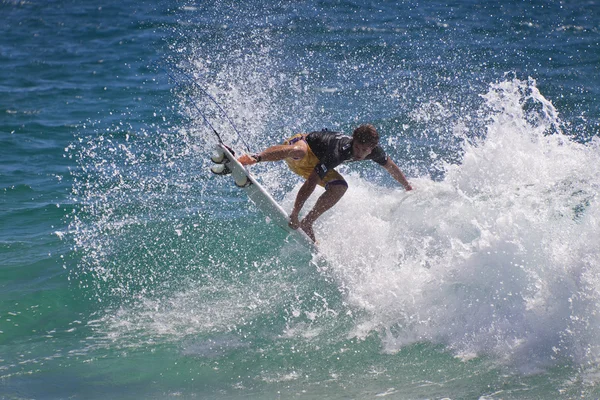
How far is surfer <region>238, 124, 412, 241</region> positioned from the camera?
23.2ft

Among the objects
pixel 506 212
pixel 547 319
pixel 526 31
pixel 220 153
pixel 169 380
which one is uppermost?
pixel 526 31

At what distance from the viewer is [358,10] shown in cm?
2027

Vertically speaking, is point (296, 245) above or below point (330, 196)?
below

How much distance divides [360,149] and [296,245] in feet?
7.12

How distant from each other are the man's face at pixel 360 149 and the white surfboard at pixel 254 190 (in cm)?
109

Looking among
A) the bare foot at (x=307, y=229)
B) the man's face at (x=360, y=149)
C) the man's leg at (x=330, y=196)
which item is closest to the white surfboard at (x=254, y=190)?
the bare foot at (x=307, y=229)

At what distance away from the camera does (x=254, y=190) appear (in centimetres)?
756

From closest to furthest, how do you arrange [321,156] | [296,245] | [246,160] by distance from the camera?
[246,160] → [321,156] → [296,245]

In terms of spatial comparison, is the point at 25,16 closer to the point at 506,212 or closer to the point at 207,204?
the point at 207,204

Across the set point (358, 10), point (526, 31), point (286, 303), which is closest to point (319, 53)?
point (358, 10)

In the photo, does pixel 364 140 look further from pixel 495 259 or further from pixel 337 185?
pixel 495 259

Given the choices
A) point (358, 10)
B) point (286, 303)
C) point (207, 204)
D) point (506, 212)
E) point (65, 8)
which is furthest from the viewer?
point (65, 8)

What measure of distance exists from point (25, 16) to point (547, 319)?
20026 mm

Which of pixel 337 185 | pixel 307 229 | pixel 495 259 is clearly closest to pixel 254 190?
pixel 307 229
